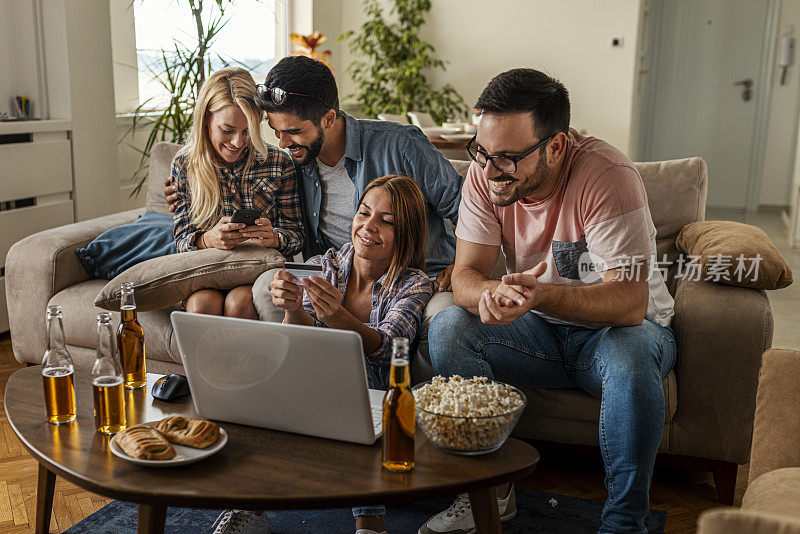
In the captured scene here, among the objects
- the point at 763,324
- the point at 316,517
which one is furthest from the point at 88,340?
the point at 763,324

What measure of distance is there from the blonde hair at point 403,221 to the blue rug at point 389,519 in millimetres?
578

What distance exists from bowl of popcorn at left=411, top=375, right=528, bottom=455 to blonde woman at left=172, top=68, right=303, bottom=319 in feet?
3.53

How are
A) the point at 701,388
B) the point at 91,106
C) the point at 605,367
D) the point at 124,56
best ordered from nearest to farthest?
the point at 605,367, the point at 701,388, the point at 91,106, the point at 124,56

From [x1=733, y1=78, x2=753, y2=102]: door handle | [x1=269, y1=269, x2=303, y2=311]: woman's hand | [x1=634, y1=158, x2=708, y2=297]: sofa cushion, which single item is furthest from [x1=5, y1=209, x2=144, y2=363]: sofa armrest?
[x1=733, y1=78, x2=753, y2=102]: door handle

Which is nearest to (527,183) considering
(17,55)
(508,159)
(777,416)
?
(508,159)

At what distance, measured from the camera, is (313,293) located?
1.77m

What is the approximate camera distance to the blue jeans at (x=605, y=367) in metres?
1.57

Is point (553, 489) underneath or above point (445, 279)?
underneath

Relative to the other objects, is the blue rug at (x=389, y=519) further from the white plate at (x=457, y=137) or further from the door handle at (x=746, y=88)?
the door handle at (x=746, y=88)

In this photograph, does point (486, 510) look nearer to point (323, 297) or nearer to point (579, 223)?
point (323, 297)

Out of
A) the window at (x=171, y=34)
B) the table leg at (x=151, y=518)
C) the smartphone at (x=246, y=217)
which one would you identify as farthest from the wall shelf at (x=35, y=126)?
the table leg at (x=151, y=518)

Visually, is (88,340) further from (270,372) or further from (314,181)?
(270,372)

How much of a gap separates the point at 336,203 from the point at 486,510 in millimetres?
1307

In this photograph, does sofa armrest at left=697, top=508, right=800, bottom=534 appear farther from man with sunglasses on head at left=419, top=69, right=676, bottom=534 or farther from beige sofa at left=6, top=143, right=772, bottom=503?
beige sofa at left=6, top=143, right=772, bottom=503
